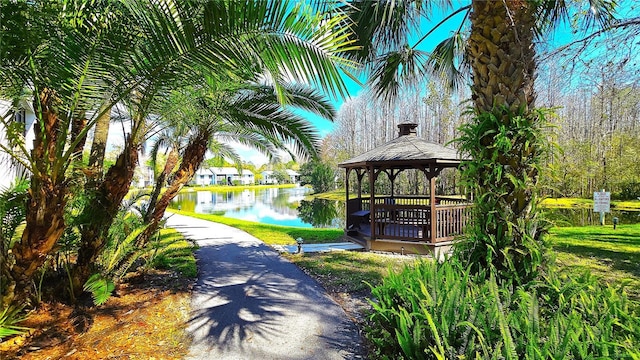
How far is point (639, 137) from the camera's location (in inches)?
776

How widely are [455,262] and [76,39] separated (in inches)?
168

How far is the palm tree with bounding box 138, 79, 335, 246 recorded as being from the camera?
538cm

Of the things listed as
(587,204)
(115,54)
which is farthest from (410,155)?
(587,204)

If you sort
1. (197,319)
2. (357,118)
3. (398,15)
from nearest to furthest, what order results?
(197,319) → (398,15) → (357,118)

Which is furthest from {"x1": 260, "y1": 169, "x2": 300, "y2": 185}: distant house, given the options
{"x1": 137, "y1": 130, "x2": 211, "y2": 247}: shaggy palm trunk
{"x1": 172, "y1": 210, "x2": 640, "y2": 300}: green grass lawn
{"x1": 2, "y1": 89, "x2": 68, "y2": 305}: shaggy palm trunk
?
{"x1": 2, "y1": 89, "x2": 68, "y2": 305}: shaggy palm trunk

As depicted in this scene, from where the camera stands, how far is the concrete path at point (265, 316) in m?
3.16

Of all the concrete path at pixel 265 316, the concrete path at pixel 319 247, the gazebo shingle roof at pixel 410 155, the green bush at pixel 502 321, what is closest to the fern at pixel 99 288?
the concrete path at pixel 265 316

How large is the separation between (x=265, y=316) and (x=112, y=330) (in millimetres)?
1745

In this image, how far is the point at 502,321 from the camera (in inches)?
83.8

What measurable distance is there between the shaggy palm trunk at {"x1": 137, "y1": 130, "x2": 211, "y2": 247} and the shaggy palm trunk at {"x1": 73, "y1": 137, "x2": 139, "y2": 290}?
1.26 meters

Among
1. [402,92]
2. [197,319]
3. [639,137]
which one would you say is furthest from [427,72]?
[639,137]

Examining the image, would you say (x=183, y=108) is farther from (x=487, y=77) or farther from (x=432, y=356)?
(x=432, y=356)

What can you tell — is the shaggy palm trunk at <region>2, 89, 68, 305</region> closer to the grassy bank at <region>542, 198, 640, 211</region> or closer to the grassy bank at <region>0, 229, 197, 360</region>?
the grassy bank at <region>0, 229, 197, 360</region>

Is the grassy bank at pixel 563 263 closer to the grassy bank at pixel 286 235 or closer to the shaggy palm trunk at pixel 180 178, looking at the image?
the grassy bank at pixel 286 235
